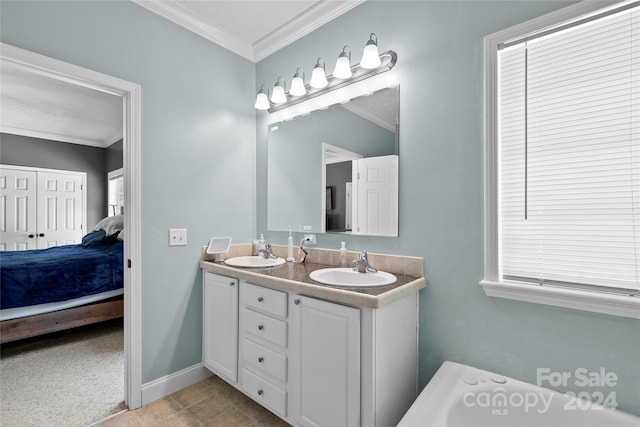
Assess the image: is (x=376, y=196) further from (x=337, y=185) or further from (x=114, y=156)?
(x=114, y=156)

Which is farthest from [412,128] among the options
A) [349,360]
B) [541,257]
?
[349,360]

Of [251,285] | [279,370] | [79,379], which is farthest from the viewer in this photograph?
[79,379]

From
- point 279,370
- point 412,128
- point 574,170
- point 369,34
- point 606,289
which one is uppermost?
point 369,34

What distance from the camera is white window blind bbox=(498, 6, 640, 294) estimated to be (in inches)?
43.0

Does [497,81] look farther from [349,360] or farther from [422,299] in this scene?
[349,360]

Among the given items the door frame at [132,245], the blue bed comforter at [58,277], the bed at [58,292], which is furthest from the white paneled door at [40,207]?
the door frame at [132,245]

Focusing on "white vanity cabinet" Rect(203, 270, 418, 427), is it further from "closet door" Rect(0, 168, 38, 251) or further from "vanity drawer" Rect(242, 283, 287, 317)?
"closet door" Rect(0, 168, 38, 251)

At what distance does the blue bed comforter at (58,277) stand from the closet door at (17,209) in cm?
174

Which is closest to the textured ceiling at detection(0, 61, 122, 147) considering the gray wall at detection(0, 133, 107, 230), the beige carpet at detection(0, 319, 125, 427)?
the gray wall at detection(0, 133, 107, 230)

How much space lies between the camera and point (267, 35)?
7.37 feet

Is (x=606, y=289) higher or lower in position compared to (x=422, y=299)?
higher

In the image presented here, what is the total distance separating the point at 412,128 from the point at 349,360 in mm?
1194

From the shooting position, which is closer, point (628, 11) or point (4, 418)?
point (628, 11)

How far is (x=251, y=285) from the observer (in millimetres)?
1690
